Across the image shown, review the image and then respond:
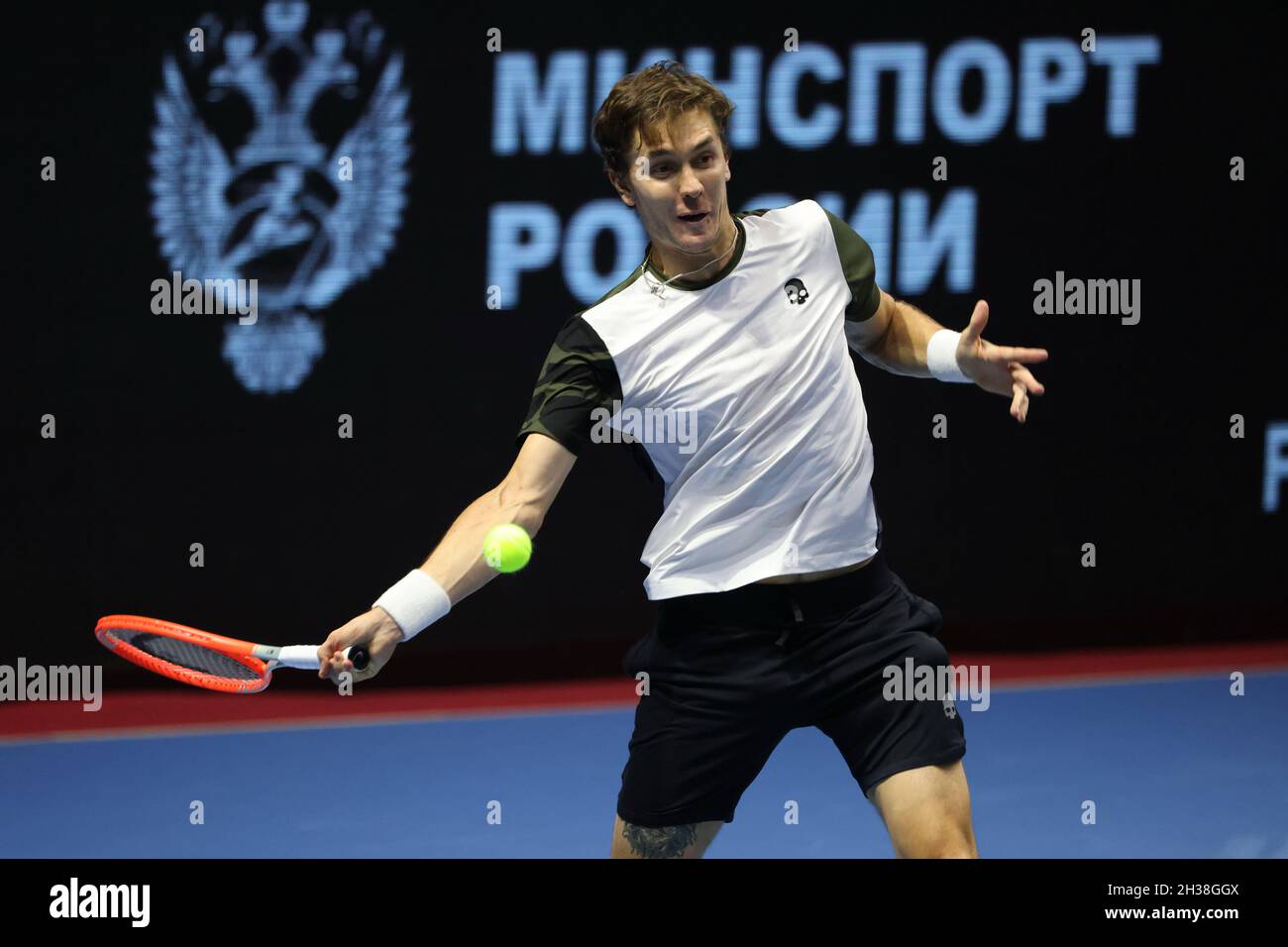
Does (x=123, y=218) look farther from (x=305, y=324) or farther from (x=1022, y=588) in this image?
(x=1022, y=588)

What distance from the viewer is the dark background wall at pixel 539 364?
22.4ft

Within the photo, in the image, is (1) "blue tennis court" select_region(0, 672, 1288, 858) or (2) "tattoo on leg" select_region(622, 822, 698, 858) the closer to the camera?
(2) "tattoo on leg" select_region(622, 822, 698, 858)

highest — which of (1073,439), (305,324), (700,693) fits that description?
(305,324)

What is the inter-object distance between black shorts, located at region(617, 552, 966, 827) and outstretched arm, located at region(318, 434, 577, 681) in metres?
0.37

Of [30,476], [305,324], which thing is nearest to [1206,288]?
[305,324]

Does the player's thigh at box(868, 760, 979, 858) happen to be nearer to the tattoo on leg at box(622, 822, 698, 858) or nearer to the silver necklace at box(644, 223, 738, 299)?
the tattoo on leg at box(622, 822, 698, 858)

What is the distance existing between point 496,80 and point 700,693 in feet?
12.7

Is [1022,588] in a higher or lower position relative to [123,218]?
lower

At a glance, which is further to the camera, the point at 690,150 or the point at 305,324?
the point at 305,324

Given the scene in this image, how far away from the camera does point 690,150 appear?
347 cm

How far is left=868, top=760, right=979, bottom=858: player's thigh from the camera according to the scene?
3297 mm

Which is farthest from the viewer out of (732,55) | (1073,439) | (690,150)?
(1073,439)

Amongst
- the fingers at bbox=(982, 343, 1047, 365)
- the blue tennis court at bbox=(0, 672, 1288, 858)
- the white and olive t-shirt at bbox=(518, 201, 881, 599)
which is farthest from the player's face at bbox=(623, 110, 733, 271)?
the blue tennis court at bbox=(0, 672, 1288, 858)

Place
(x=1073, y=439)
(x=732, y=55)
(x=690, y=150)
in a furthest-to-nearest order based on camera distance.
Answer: (x=1073, y=439), (x=732, y=55), (x=690, y=150)
